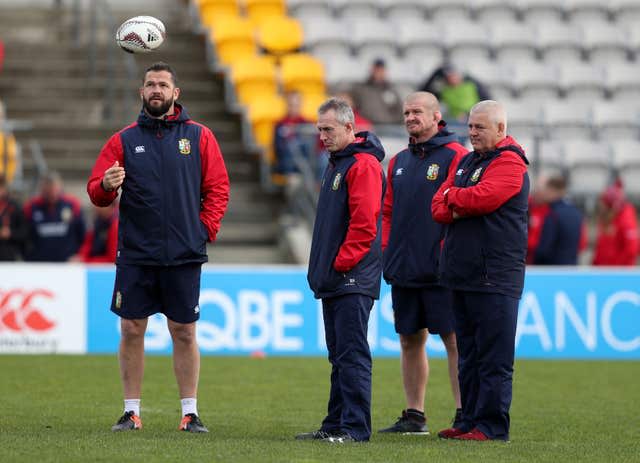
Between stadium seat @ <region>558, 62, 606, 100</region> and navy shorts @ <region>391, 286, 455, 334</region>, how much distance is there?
13211 millimetres

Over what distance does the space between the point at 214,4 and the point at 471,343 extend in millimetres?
15048

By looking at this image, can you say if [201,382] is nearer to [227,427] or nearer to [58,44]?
[227,427]

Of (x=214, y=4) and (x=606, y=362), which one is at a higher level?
(x=214, y=4)

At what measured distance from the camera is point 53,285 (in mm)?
15398

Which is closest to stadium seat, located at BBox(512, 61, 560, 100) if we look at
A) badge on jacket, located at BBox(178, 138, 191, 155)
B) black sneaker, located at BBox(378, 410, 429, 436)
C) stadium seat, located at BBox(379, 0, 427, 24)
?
stadium seat, located at BBox(379, 0, 427, 24)

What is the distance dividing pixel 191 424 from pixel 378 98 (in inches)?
413

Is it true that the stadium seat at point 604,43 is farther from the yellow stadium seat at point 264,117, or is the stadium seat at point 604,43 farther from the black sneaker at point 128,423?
the black sneaker at point 128,423

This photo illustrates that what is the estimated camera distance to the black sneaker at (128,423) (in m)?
8.80

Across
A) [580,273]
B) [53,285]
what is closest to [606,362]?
[580,273]

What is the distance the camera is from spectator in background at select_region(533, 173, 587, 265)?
16.3 metres

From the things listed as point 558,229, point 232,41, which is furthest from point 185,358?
point 232,41

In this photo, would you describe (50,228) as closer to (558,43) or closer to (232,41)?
(232,41)

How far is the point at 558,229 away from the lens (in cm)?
1642

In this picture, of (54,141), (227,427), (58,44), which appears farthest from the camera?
(58,44)
